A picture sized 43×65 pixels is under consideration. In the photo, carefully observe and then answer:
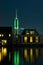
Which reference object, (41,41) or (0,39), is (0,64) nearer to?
(0,39)

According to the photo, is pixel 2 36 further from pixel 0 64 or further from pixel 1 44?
pixel 0 64

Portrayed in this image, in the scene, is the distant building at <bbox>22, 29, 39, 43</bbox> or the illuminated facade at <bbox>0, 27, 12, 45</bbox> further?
the distant building at <bbox>22, 29, 39, 43</bbox>

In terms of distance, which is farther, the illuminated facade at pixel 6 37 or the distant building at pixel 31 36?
the distant building at pixel 31 36

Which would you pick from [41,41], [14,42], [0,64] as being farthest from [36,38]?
[0,64]

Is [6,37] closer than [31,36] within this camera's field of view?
Yes

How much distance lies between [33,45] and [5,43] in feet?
21.5

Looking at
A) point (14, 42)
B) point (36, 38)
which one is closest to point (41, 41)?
point (36, 38)

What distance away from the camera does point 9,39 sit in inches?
2053

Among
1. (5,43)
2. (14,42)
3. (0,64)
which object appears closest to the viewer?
(0,64)

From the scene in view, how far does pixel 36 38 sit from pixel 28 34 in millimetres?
1927

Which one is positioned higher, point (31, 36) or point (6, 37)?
point (31, 36)

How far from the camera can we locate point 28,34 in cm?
5859

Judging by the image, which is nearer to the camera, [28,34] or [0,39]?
[0,39]

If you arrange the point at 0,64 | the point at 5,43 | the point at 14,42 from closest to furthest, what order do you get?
the point at 0,64
the point at 5,43
the point at 14,42
